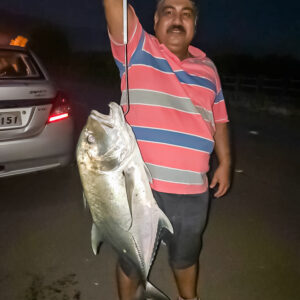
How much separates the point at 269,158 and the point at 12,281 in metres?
4.72

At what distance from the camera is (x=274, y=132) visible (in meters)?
8.57

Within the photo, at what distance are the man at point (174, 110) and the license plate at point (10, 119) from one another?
2089 mm

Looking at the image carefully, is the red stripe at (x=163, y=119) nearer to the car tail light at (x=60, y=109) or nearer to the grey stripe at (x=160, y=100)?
the grey stripe at (x=160, y=100)

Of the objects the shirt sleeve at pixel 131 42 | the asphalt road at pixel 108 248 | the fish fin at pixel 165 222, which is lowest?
the asphalt road at pixel 108 248

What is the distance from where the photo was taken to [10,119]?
3576mm

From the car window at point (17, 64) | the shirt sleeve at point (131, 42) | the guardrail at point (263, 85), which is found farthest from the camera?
the guardrail at point (263, 85)

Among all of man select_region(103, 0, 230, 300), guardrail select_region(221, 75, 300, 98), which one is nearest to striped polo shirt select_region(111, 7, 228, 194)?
man select_region(103, 0, 230, 300)

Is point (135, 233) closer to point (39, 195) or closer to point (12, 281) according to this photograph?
point (12, 281)

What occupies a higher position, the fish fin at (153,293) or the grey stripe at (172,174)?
the grey stripe at (172,174)

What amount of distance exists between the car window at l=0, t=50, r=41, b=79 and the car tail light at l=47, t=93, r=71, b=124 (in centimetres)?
56

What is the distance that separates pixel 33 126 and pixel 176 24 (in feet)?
7.46

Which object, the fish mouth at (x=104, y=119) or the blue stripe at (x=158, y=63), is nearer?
the fish mouth at (x=104, y=119)

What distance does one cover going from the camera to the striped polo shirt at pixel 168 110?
1792 millimetres

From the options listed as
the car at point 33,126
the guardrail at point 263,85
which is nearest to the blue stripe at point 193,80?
the car at point 33,126
